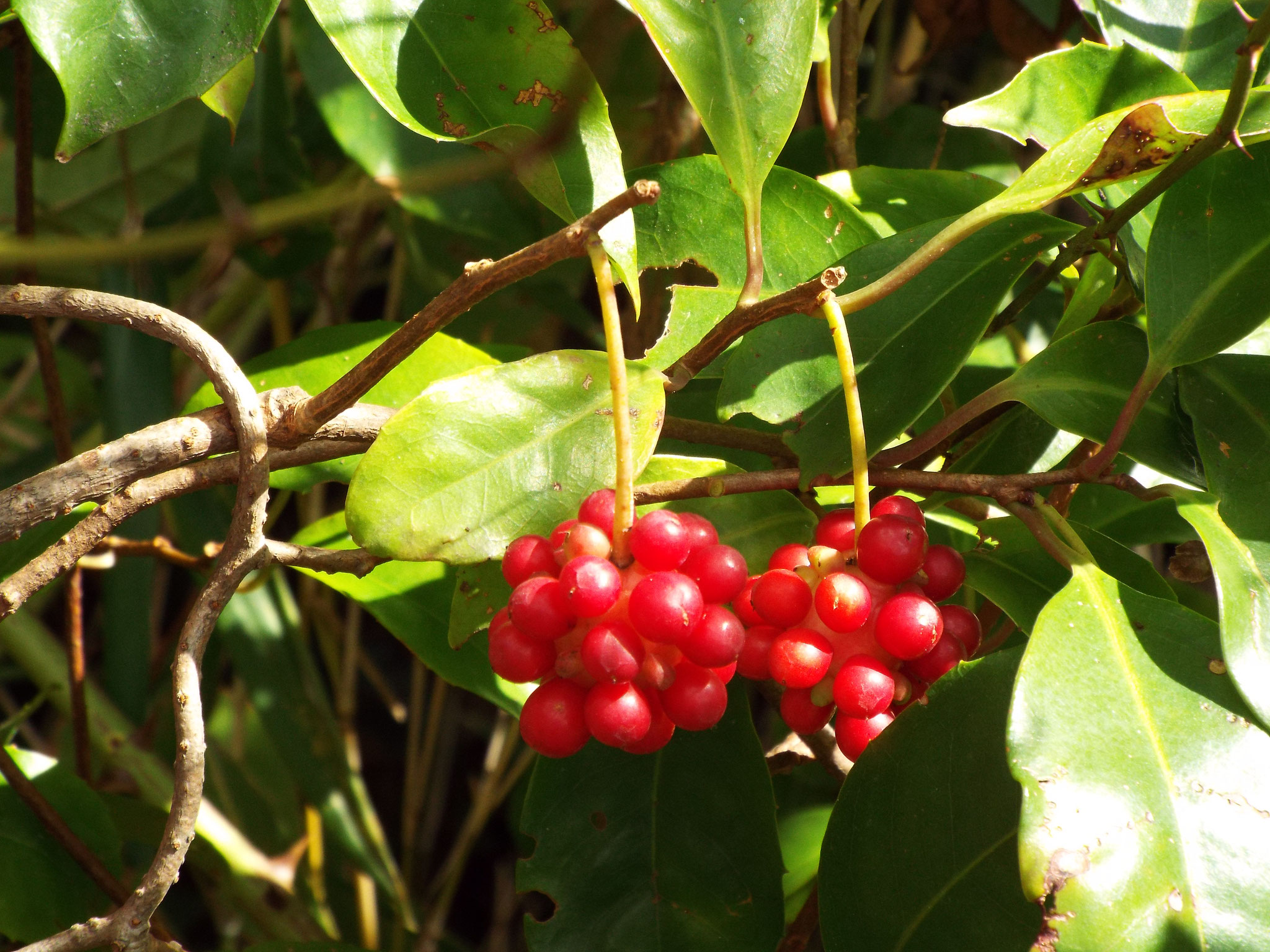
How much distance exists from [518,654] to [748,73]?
377 mm

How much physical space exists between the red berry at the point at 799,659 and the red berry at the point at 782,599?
0.4 inches

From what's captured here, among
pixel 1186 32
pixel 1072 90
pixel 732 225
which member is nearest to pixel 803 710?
pixel 732 225

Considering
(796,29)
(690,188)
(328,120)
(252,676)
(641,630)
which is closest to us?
(641,630)

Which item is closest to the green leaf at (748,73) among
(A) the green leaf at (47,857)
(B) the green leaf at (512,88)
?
(B) the green leaf at (512,88)

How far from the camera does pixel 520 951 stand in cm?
154

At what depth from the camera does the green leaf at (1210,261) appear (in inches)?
25.3

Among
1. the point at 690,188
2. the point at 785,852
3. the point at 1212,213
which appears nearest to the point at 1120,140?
the point at 1212,213

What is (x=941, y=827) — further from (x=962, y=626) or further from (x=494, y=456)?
(x=494, y=456)

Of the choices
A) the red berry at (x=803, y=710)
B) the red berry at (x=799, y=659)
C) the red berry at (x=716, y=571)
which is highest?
the red berry at (x=716, y=571)

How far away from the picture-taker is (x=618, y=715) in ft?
1.76

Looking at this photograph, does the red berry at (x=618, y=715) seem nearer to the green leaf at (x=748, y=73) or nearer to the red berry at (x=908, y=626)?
the red berry at (x=908, y=626)

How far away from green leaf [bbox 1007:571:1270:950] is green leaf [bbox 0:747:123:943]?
2.37 feet

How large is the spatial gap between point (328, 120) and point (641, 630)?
61 centimetres

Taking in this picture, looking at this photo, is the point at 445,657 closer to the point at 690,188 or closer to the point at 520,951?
the point at 690,188
